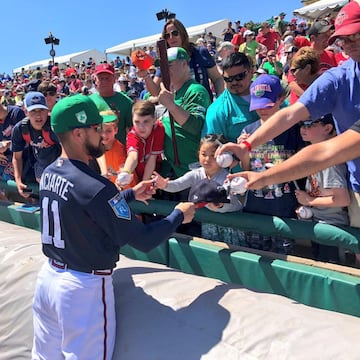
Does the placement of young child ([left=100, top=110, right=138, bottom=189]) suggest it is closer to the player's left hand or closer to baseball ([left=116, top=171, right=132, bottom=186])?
baseball ([left=116, top=171, right=132, bottom=186])

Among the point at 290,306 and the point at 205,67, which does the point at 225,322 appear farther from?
the point at 205,67

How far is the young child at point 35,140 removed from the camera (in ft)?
13.4

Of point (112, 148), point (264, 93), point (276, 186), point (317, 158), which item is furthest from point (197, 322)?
point (112, 148)

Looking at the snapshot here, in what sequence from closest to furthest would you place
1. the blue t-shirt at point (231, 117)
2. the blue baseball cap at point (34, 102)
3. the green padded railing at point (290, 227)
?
the green padded railing at point (290, 227) < the blue t-shirt at point (231, 117) < the blue baseball cap at point (34, 102)

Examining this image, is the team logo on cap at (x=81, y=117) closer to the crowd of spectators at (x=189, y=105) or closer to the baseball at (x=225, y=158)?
the baseball at (x=225, y=158)

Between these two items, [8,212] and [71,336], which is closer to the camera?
[71,336]

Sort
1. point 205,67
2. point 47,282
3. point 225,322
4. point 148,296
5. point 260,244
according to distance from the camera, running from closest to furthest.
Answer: point 225,322 → point 47,282 → point 148,296 → point 260,244 → point 205,67

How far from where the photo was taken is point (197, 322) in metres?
2.04

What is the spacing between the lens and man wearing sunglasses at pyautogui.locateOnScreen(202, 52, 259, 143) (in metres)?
2.99

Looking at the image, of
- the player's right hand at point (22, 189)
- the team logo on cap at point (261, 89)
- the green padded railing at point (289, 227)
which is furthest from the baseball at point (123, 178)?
the player's right hand at point (22, 189)

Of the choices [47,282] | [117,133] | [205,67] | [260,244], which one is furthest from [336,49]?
[47,282]

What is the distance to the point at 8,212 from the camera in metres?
4.47

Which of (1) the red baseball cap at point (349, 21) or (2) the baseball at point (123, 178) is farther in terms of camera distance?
(2) the baseball at point (123, 178)

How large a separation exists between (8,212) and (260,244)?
2864 millimetres
